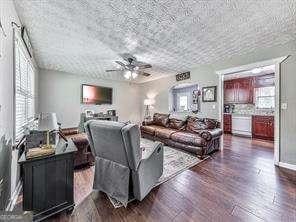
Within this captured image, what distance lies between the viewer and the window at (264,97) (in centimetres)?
579

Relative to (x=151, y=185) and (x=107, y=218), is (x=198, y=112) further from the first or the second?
(x=107, y=218)

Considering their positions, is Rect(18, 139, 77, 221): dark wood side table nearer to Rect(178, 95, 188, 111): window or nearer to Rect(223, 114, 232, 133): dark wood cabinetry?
Rect(223, 114, 232, 133): dark wood cabinetry

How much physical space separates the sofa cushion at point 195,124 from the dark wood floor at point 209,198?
133 centimetres

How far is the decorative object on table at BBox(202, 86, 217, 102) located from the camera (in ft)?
14.5

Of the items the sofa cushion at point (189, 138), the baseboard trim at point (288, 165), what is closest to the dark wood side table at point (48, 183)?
the sofa cushion at point (189, 138)

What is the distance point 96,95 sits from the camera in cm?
617

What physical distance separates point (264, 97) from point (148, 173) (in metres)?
6.10

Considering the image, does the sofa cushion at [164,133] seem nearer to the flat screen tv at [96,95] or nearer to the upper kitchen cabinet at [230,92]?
the flat screen tv at [96,95]

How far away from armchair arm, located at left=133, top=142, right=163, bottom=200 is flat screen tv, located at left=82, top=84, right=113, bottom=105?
4423 mm

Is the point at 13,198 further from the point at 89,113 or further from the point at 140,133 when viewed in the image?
the point at 89,113

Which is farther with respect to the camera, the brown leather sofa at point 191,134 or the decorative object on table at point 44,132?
the brown leather sofa at point 191,134

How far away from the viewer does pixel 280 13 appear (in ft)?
7.03

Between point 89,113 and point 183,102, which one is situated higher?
point 183,102

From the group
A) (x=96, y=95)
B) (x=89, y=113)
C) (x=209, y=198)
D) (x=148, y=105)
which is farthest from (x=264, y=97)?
(x=89, y=113)
